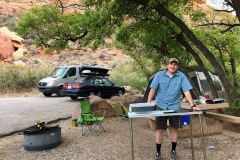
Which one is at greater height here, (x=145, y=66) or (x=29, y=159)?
(x=145, y=66)

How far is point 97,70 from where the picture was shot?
50.3 feet

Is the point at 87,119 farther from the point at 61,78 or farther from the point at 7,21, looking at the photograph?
the point at 7,21

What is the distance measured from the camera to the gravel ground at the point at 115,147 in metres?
4.84

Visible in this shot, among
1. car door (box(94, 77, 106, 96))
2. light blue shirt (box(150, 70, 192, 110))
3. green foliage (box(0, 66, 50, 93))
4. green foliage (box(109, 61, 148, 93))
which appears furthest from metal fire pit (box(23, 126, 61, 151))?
green foliage (box(0, 66, 50, 93))

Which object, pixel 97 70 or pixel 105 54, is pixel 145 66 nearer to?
pixel 97 70

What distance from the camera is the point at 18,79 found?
18.2 m

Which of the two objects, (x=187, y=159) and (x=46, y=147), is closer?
(x=187, y=159)

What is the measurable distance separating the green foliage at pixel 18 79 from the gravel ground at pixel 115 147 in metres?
12.1

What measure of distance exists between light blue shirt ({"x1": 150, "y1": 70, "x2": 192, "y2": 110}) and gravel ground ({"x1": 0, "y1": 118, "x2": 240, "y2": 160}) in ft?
A: 3.33

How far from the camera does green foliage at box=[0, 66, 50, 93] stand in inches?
702

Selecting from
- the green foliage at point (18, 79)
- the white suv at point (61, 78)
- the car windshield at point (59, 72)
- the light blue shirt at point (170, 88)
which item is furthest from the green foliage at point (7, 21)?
the light blue shirt at point (170, 88)

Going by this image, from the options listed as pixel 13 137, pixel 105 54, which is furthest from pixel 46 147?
pixel 105 54

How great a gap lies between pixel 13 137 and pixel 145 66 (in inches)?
430

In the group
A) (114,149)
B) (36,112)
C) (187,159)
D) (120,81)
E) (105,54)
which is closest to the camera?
(187,159)
